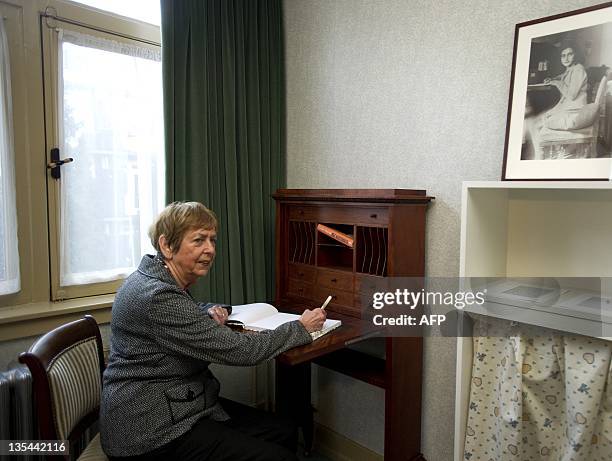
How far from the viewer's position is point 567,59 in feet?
5.02

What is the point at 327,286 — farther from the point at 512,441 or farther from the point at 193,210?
the point at 512,441

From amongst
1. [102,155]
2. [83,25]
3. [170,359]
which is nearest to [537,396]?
[170,359]

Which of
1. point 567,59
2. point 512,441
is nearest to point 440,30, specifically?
point 567,59

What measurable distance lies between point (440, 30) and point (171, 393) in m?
1.71

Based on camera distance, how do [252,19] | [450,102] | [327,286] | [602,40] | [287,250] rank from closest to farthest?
1. [602,40]
2. [450,102]
3. [327,286]
4. [287,250]
5. [252,19]

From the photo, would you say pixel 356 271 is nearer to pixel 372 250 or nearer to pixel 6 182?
pixel 372 250

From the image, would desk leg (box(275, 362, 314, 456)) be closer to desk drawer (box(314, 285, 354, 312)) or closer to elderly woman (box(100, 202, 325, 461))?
desk drawer (box(314, 285, 354, 312))

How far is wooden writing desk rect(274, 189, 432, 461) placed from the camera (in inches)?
73.8

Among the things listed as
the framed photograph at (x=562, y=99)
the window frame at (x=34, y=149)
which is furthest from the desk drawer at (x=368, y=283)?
the window frame at (x=34, y=149)

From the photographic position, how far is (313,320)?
5.47ft

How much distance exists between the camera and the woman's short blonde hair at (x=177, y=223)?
1547 millimetres

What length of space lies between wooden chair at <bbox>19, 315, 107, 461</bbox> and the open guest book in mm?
484

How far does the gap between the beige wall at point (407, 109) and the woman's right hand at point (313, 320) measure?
0.61m

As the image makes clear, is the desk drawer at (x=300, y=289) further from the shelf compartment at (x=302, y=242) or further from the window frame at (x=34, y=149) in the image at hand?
the window frame at (x=34, y=149)
